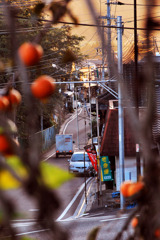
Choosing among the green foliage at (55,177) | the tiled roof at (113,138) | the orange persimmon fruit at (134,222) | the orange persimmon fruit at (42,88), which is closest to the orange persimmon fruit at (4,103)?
the orange persimmon fruit at (42,88)

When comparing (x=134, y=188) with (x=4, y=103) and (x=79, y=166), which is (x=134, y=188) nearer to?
(x=4, y=103)

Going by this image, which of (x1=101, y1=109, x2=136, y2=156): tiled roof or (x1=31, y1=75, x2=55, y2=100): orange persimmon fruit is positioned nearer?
(x1=31, y1=75, x2=55, y2=100): orange persimmon fruit

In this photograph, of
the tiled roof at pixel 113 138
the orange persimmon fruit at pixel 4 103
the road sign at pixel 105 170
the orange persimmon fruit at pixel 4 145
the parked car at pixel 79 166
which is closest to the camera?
the orange persimmon fruit at pixel 4 145

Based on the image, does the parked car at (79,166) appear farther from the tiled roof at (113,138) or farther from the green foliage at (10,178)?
the green foliage at (10,178)

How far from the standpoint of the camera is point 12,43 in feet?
3.64

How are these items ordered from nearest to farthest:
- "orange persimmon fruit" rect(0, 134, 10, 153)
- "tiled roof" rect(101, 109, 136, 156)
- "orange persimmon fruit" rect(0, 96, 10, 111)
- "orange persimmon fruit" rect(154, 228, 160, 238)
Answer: "orange persimmon fruit" rect(0, 134, 10, 153), "orange persimmon fruit" rect(154, 228, 160, 238), "orange persimmon fruit" rect(0, 96, 10, 111), "tiled roof" rect(101, 109, 136, 156)

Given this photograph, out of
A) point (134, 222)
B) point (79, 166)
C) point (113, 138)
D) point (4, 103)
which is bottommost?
point (79, 166)

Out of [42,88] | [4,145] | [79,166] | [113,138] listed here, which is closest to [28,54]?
[42,88]

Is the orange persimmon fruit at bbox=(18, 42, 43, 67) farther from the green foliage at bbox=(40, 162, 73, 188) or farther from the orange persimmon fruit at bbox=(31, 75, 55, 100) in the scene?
the green foliage at bbox=(40, 162, 73, 188)

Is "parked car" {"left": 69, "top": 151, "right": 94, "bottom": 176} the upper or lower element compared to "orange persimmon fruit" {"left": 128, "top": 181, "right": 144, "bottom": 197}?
lower

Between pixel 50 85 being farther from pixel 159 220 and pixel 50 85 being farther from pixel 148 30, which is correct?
pixel 159 220

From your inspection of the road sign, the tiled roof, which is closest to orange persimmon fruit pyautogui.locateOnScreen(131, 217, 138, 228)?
the tiled roof

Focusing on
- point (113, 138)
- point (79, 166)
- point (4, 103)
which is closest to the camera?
point (4, 103)

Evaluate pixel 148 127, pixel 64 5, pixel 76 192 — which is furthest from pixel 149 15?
pixel 76 192
